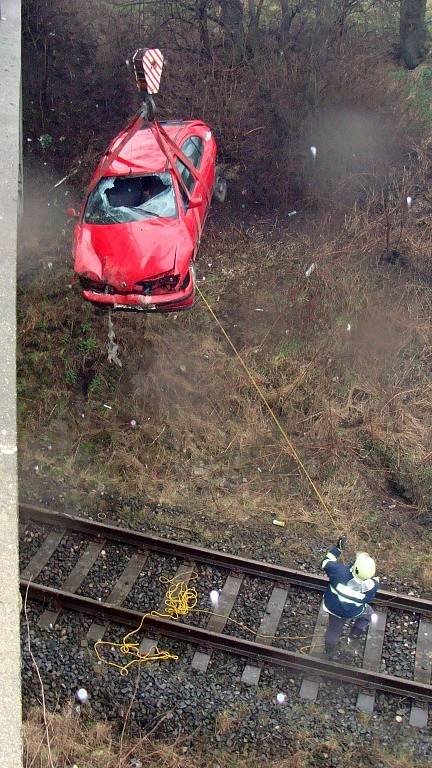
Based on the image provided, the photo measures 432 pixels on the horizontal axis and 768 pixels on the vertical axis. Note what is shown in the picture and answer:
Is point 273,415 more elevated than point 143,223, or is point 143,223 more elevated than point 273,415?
point 143,223

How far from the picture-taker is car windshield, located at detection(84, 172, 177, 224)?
8648 mm

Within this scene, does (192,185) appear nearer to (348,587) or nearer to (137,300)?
(137,300)

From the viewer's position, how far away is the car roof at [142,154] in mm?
8906

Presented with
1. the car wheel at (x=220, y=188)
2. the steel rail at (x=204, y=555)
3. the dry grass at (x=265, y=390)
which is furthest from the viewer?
the car wheel at (x=220, y=188)

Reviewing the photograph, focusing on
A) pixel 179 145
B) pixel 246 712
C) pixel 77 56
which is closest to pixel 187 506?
pixel 246 712

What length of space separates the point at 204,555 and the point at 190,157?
16.3ft

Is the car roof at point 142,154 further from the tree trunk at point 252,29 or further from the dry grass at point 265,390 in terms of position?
the tree trunk at point 252,29

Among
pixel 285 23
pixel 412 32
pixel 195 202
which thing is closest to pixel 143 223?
pixel 195 202

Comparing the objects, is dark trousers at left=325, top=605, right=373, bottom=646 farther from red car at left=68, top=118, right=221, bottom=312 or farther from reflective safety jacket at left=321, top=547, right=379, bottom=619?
red car at left=68, top=118, right=221, bottom=312

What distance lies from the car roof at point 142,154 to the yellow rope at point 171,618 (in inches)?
188

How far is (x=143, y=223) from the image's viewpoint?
8.52 metres

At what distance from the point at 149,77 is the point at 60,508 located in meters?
5.32

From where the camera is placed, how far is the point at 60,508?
8.69 m

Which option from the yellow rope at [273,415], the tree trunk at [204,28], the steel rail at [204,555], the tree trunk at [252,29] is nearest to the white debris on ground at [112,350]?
the yellow rope at [273,415]
